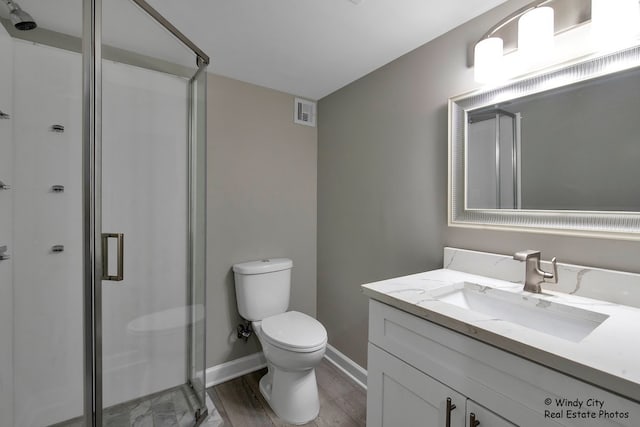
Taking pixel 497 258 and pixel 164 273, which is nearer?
pixel 497 258

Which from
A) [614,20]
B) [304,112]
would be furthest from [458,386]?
[304,112]

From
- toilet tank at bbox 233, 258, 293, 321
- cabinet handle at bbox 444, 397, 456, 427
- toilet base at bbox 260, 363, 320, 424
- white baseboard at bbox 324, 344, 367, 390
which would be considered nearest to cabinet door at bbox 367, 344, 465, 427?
cabinet handle at bbox 444, 397, 456, 427

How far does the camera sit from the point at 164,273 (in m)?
1.63

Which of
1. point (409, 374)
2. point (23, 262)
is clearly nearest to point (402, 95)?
point (409, 374)

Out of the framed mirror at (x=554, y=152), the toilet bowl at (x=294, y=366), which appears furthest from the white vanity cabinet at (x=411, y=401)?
the framed mirror at (x=554, y=152)

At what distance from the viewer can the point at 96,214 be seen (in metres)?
1.04

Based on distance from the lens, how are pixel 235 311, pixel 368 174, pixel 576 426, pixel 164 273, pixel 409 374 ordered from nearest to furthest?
1. pixel 576 426
2. pixel 409 374
3. pixel 164 273
4. pixel 368 174
5. pixel 235 311

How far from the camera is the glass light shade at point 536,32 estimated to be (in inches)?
41.7

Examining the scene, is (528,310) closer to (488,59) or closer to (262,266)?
(488,59)

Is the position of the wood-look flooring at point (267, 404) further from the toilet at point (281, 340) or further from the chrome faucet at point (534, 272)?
the chrome faucet at point (534, 272)

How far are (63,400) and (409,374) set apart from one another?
1.63 metres

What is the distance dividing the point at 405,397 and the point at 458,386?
23 cm

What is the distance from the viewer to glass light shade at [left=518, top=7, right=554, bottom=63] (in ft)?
3.47

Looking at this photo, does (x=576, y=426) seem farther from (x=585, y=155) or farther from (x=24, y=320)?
(x=24, y=320)
